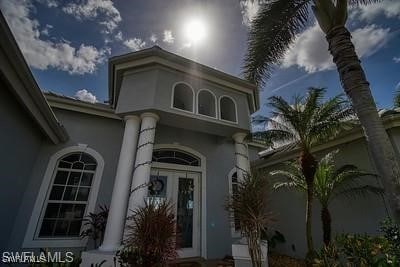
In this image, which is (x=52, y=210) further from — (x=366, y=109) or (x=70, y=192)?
(x=366, y=109)

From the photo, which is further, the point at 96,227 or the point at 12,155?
the point at 96,227

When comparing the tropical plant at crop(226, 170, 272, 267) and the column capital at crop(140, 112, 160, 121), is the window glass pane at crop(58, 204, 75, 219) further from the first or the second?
the tropical plant at crop(226, 170, 272, 267)

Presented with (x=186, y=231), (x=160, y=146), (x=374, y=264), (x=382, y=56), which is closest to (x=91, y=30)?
(x=160, y=146)

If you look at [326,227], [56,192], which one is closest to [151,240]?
[56,192]

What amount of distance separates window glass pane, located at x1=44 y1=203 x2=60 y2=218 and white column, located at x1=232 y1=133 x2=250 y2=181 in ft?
19.3

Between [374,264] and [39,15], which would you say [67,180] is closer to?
[39,15]

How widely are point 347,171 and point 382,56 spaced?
424 cm

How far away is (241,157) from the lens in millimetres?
6875

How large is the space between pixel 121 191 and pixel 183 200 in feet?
9.37

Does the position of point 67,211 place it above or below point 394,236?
above

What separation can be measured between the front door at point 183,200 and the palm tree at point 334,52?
4593 millimetres

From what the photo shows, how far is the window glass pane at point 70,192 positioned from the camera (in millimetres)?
6601

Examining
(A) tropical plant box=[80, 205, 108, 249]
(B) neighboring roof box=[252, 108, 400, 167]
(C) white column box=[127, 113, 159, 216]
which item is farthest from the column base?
(B) neighboring roof box=[252, 108, 400, 167]

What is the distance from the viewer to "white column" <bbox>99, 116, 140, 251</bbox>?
4.84 m
